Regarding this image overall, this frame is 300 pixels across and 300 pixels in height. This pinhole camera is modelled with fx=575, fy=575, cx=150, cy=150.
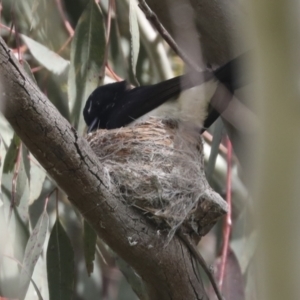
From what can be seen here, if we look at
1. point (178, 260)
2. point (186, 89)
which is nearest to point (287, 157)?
point (178, 260)

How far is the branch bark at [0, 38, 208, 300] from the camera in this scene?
1.18 metres

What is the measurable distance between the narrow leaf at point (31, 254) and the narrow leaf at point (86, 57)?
1.59ft

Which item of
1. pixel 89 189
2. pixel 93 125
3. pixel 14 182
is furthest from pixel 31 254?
pixel 93 125

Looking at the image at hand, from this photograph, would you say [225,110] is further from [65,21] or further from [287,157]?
[287,157]

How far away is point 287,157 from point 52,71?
225 centimetres

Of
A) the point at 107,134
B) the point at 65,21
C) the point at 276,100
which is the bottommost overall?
the point at 107,134

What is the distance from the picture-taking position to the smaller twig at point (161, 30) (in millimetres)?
1733

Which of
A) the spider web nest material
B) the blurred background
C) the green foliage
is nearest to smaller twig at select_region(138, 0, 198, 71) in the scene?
the blurred background

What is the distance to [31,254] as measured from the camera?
193 centimetres

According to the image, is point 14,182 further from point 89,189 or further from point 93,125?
point 89,189

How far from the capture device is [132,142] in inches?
82.4

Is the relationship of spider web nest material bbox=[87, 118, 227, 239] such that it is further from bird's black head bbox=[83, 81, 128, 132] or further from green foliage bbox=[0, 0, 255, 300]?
bird's black head bbox=[83, 81, 128, 132]

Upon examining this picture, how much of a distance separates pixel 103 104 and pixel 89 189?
1.34 metres

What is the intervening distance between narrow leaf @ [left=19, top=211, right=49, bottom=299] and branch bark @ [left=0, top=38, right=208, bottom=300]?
450mm
